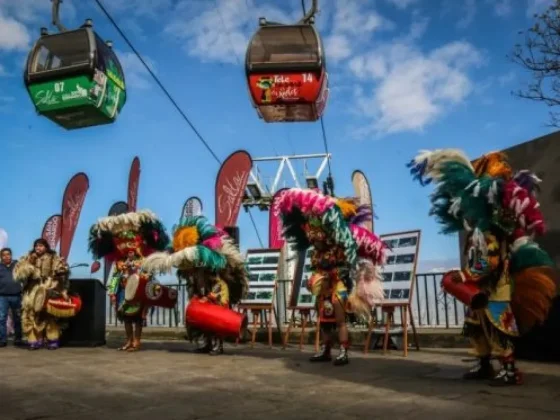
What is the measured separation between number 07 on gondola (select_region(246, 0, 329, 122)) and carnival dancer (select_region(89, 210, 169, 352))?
317 cm

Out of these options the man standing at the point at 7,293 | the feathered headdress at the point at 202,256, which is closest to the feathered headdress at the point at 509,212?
the feathered headdress at the point at 202,256

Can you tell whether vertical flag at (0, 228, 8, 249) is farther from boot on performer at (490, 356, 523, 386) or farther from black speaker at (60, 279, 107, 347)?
boot on performer at (490, 356, 523, 386)

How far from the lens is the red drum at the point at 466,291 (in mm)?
4438

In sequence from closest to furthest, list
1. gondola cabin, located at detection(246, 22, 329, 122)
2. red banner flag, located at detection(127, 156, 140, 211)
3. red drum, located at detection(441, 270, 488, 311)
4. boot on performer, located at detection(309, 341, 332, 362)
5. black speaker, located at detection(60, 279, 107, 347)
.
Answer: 1. red drum, located at detection(441, 270, 488, 311)
2. boot on performer, located at detection(309, 341, 332, 362)
3. black speaker, located at detection(60, 279, 107, 347)
4. gondola cabin, located at detection(246, 22, 329, 122)
5. red banner flag, located at detection(127, 156, 140, 211)

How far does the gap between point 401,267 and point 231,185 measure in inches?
281

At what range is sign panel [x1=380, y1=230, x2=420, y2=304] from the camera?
278 inches

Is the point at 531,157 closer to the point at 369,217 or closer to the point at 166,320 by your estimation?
the point at 369,217

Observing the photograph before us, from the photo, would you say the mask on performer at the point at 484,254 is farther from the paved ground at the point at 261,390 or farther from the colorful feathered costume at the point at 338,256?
the colorful feathered costume at the point at 338,256

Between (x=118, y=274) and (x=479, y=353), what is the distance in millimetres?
4913

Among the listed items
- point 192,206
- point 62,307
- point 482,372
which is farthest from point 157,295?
point 192,206

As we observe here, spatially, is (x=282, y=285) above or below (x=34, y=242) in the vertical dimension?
below

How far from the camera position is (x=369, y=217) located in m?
6.38

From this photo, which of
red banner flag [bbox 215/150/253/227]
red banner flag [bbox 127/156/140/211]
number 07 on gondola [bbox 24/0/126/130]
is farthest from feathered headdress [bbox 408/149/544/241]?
red banner flag [bbox 127/156/140/211]

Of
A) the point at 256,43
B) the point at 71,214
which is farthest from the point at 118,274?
the point at 71,214
